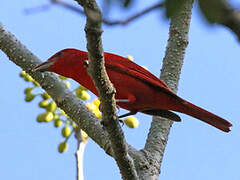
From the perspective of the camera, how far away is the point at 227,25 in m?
0.54

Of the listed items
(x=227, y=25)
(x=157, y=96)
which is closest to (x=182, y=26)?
(x=157, y=96)

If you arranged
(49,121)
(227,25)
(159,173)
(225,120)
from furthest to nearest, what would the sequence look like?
(49,121)
(225,120)
(159,173)
(227,25)

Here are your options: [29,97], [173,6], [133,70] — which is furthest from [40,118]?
[173,6]

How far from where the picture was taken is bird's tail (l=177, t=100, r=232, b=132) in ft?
11.1

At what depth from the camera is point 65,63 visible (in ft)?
11.9

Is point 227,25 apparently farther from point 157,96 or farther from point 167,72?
point 167,72

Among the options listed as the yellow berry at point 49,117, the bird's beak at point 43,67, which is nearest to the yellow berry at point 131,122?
the yellow berry at point 49,117

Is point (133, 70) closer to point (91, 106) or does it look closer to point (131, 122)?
point (131, 122)

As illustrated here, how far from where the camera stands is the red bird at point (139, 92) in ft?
11.2

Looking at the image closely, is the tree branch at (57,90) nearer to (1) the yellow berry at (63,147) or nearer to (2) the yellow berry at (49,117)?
(2) the yellow berry at (49,117)

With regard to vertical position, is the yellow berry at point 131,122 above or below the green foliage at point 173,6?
above

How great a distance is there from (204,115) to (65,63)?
1381 millimetres

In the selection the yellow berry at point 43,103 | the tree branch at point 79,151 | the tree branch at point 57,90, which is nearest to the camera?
the tree branch at point 79,151

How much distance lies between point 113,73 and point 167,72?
2.55 feet
